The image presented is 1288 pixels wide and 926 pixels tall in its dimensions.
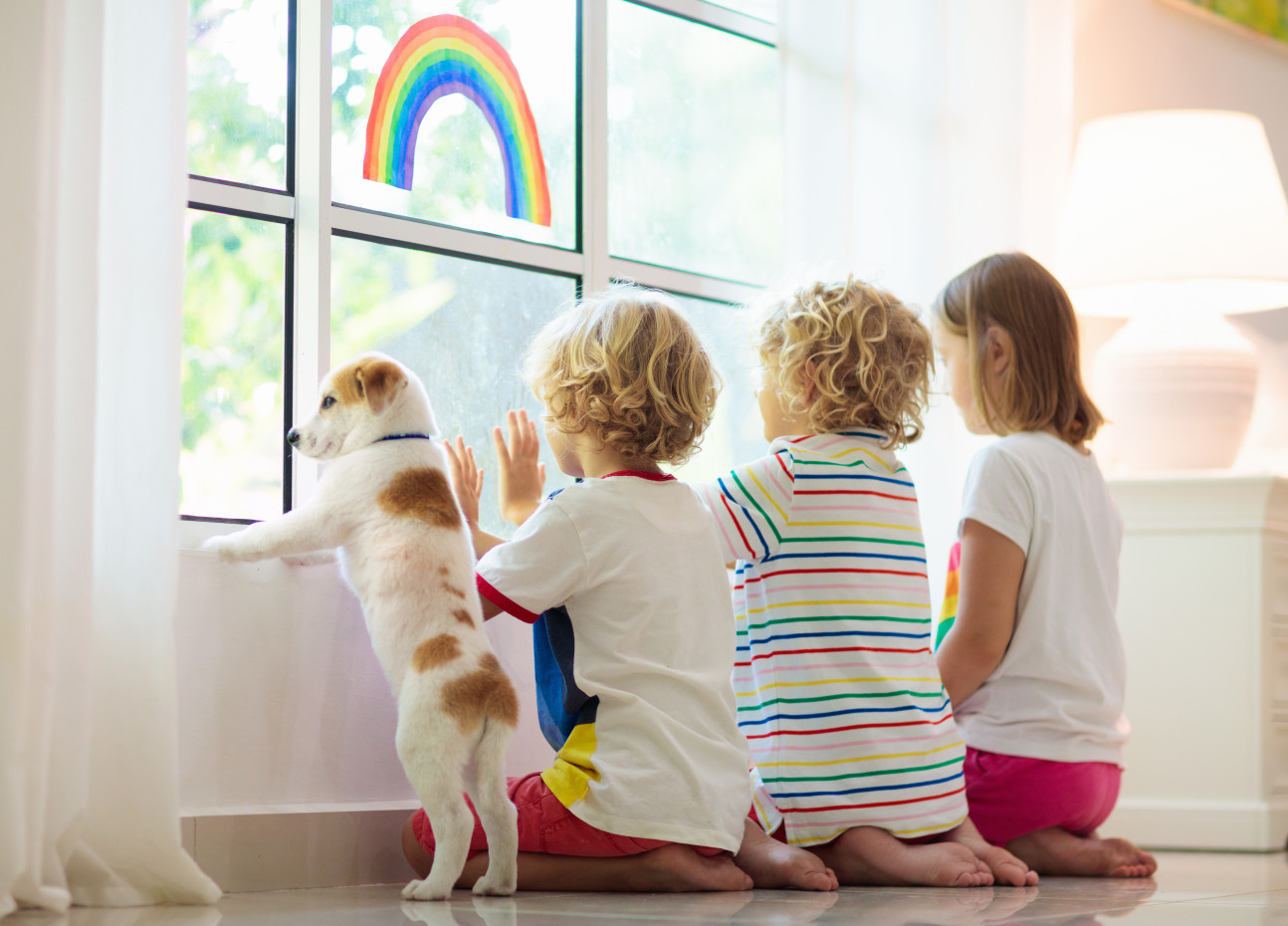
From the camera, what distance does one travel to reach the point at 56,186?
4.33ft

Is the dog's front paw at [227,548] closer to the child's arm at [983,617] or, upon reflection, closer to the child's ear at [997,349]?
the child's arm at [983,617]

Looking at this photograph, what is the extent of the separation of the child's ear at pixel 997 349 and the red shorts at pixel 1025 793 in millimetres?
585

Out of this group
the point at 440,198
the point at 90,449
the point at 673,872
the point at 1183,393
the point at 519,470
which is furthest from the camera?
the point at 1183,393

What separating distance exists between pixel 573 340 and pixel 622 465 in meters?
0.17

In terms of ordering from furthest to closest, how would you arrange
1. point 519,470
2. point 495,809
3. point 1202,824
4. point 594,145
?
point 1202,824 → point 594,145 → point 519,470 → point 495,809

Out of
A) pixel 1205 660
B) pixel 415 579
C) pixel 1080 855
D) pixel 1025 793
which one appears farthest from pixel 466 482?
pixel 1205 660

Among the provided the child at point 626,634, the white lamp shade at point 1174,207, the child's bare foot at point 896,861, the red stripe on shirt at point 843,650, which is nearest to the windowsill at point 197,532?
the child at point 626,634

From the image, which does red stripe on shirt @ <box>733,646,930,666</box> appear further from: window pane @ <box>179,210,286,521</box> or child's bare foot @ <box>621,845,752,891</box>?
window pane @ <box>179,210,286,521</box>

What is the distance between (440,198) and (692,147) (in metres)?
0.74

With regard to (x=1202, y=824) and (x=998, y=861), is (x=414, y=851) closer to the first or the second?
(x=998, y=861)

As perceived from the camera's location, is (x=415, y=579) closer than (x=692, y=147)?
Yes

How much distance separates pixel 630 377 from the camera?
167 centimetres

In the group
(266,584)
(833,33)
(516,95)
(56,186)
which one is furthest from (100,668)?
(833,33)

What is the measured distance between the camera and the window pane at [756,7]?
9.08ft
